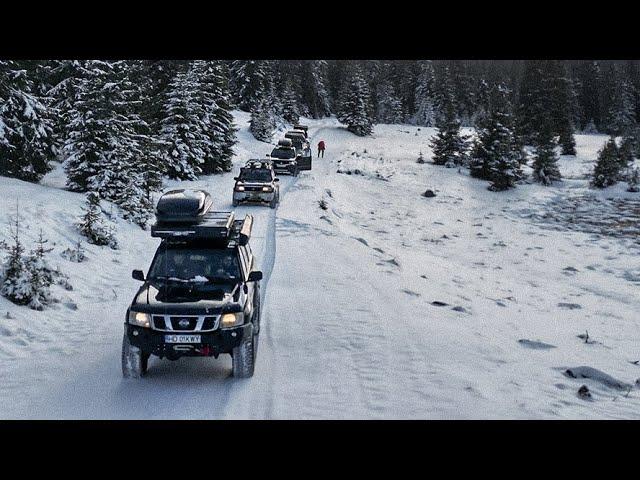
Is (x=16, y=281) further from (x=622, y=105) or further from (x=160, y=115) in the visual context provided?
(x=622, y=105)

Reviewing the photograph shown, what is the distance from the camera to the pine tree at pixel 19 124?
19.3 metres

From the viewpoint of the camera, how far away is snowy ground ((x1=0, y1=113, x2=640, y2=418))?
25.9 ft

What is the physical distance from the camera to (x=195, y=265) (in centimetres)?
907

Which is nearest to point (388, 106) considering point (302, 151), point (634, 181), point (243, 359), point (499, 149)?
point (499, 149)

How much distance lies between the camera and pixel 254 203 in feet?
85.7

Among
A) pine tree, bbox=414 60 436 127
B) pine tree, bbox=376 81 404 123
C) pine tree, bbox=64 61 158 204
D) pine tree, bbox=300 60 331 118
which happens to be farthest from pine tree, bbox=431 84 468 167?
pine tree, bbox=376 81 404 123

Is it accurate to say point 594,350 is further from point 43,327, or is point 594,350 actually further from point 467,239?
point 467,239

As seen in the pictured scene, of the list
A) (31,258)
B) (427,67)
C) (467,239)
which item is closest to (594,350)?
(31,258)

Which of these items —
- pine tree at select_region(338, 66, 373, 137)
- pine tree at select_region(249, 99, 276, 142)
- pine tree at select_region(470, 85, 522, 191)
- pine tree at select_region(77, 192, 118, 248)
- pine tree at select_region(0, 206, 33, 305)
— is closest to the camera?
pine tree at select_region(0, 206, 33, 305)

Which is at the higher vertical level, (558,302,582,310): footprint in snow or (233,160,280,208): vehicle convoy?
(233,160,280,208): vehicle convoy

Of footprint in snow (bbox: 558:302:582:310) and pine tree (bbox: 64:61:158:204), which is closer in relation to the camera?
footprint in snow (bbox: 558:302:582:310)

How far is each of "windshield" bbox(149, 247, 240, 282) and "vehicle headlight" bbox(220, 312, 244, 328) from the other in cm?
102

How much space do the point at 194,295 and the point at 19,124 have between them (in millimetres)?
15231

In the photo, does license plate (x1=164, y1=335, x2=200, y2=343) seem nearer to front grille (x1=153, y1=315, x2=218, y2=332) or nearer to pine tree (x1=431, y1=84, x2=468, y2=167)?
front grille (x1=153, y1=315, x2=218, y2=332)
